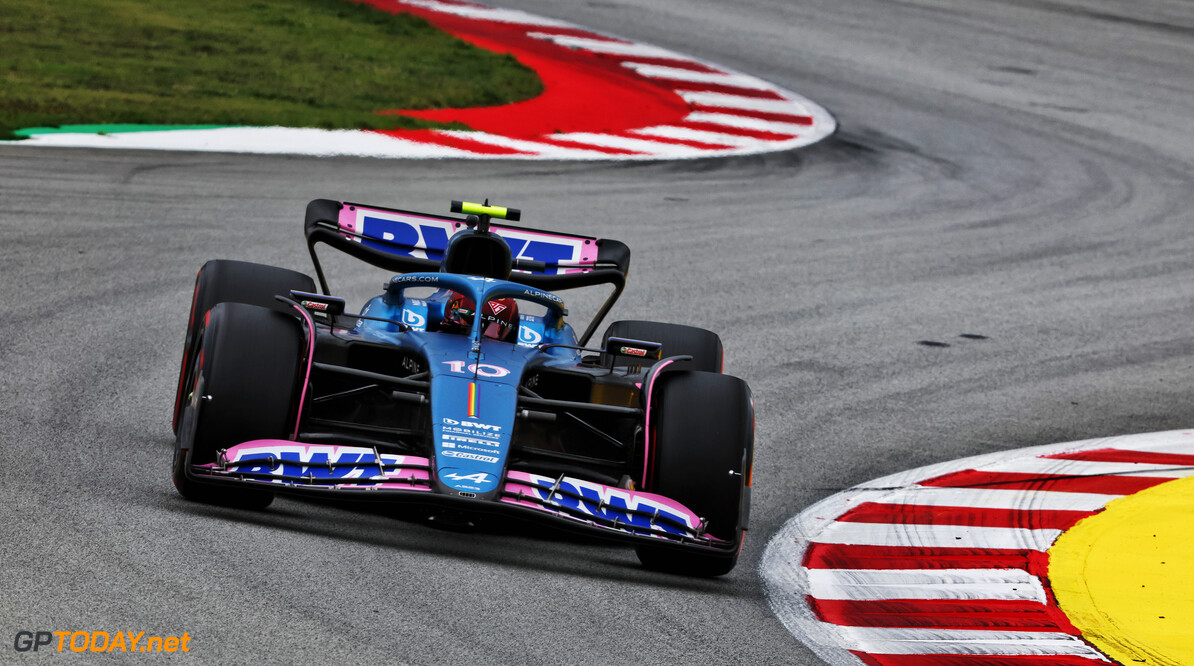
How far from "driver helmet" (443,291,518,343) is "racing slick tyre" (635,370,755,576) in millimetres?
1057

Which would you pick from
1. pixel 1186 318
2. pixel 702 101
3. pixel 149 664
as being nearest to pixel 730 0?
pixel 702 101

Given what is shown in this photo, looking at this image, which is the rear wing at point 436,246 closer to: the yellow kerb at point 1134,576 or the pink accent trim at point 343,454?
the pink accent trim at point 343,454

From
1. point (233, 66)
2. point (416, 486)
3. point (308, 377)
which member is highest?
point (308, 377)

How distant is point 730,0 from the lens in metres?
25.5

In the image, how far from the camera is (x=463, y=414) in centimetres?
600

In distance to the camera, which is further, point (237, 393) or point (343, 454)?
point (237, 393)

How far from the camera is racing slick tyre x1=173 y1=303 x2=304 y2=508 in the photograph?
582 centimetres

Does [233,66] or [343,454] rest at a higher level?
[343,454]

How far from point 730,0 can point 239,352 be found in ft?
67.7

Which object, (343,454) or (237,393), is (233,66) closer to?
(237,393)

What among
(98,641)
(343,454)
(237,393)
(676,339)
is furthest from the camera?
(676,339)

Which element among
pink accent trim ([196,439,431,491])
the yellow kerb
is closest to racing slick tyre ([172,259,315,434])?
pink accent trim ([196,439,431,491])

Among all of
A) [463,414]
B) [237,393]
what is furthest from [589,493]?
[237,393]

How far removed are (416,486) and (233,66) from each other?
1252 centimetres
